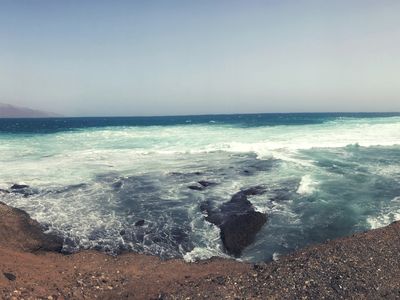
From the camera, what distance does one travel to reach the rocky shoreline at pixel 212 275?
23.4 ft

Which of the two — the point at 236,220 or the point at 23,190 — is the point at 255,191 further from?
the point at 23,190

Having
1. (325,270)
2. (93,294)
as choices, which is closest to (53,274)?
(93,294)

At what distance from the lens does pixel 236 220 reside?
11.9 meters

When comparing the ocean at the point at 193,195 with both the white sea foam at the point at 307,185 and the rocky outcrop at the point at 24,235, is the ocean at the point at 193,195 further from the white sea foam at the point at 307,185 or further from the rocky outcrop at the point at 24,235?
the rocky outcrop at the point at 24,235

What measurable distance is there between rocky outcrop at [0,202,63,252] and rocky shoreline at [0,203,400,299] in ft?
0.81

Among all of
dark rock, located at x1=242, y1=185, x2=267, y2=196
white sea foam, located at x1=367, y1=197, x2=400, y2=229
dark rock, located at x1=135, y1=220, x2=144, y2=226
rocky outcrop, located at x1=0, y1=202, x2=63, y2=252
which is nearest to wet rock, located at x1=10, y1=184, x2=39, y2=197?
rocky outcrop, located at x1=0, y1=202, x2=63, y2=252

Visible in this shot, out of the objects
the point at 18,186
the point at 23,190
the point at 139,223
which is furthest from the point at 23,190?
the point at 139,223

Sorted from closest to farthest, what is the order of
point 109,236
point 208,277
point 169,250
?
point 208,277, point 169,250, point 109,236

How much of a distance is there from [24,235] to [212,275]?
18.1 ft

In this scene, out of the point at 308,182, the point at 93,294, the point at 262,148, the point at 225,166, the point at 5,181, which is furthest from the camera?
the point at 262,148

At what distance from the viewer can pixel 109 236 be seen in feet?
36.4

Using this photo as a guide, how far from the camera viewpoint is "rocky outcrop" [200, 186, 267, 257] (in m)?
10.6

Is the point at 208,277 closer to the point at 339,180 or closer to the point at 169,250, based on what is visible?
the point at 169,250

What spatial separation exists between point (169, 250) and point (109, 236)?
73.0 inches
